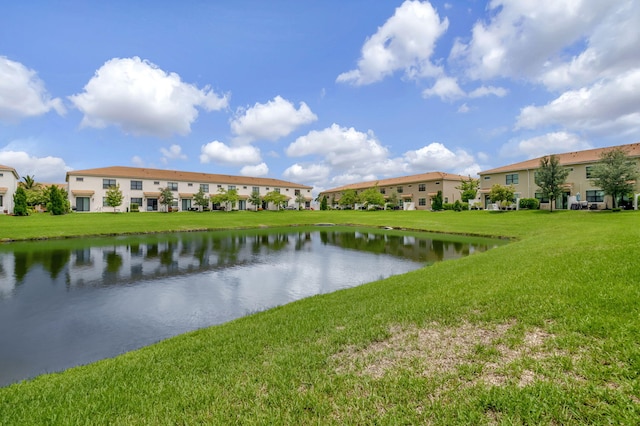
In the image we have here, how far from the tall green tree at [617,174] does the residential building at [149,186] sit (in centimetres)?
5311

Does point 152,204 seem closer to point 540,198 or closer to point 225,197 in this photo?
point 225,197

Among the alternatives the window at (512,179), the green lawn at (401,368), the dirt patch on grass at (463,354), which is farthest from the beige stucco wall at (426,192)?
the dirt patch on grass at (463,354)

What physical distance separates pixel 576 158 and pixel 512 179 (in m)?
7.35

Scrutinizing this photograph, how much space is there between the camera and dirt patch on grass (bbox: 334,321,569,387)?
3.57 m

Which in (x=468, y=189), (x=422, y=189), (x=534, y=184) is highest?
(x=422, y=189)

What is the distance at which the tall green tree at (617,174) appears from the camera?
29734 millimetres

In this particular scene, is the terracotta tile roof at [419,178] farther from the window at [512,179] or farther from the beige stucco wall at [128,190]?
the beige stucco wall at [128,190]

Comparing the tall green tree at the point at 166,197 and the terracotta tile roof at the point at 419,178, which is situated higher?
the terracotta tile roof at the point at 419,178

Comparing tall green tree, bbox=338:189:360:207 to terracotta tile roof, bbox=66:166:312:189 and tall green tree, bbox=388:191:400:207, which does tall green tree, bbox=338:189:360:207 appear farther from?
terracotta tile roof, bbox=66:166:312:189

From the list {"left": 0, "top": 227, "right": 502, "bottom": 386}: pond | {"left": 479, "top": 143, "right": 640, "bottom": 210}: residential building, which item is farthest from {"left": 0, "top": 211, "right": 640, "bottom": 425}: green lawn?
{"left": 479, "top": 143, "right": 640, "bottom": 210}: residential building

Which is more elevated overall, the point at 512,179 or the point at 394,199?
the point at 512,179

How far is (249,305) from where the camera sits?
9.34 metres

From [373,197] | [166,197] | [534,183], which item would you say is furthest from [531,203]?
[166,197]

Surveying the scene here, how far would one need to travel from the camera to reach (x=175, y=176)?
188ft
